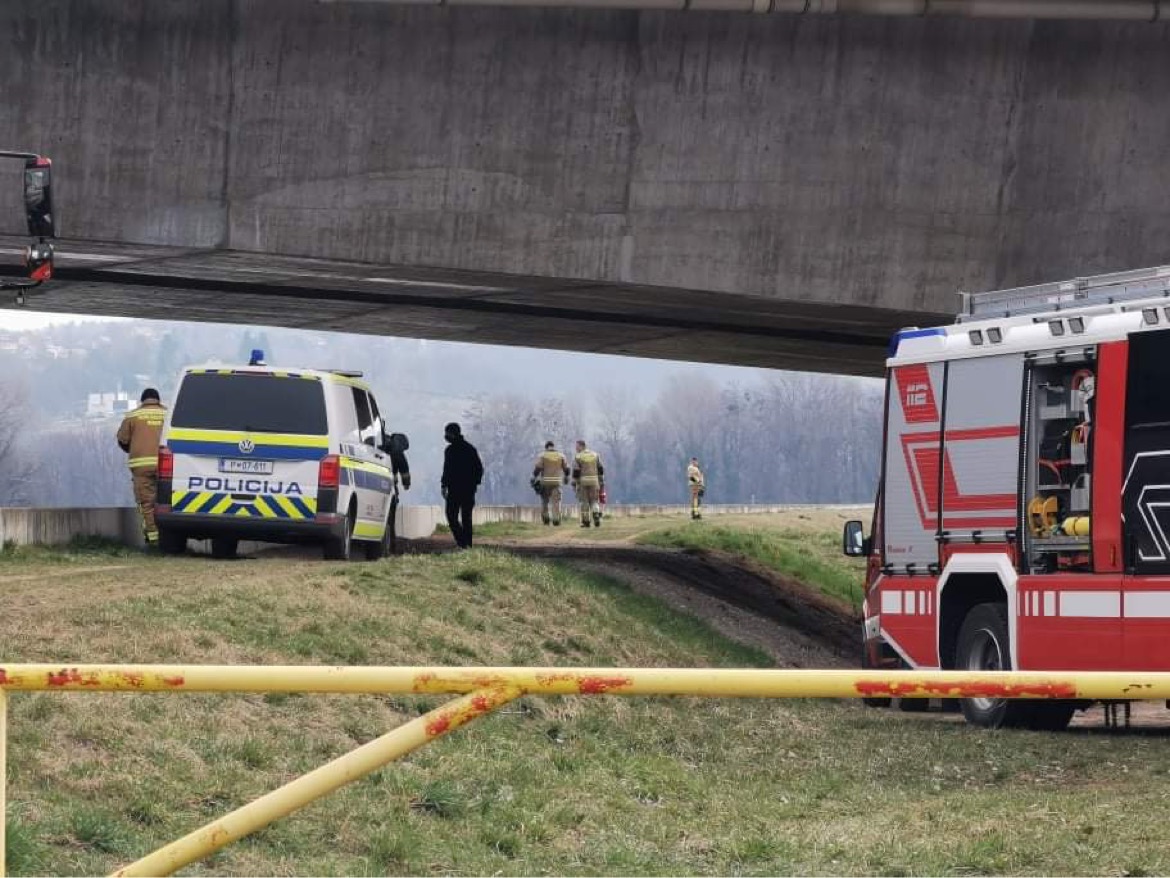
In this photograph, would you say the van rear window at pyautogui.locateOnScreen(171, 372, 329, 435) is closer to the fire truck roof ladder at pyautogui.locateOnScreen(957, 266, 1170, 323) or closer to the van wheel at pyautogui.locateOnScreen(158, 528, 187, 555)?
the van wheel at pyautogui.locateOnScreen(158, 528, 187, 555)

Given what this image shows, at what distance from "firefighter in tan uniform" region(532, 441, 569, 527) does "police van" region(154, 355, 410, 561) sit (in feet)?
55.1

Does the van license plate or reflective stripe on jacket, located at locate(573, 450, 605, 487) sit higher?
the van license plate

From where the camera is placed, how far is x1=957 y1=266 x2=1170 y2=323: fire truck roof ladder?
16.1 metres

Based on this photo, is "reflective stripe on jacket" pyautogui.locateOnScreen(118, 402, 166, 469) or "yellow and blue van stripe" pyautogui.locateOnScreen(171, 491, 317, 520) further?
"reflective stripe on jacket" pyautogui.locateOnScreen(118, 402, 166, 469)

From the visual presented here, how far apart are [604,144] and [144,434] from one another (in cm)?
641

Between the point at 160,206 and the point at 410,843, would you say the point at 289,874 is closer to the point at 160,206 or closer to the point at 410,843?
the point at 410,843

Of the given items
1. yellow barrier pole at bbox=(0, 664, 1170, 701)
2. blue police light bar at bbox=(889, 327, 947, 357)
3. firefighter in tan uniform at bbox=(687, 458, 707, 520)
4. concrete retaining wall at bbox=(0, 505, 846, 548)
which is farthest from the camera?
firefighter in tan uniform at bbox=(687, 458, 707, 520)

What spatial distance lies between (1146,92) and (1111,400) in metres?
10.3

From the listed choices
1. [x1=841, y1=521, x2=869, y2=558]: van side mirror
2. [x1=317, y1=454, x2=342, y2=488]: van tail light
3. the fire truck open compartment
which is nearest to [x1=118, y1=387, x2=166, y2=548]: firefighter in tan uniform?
[x1=317, y1=454, x2=342, y2=488]: van tail light

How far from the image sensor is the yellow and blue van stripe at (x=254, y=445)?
75.5ft

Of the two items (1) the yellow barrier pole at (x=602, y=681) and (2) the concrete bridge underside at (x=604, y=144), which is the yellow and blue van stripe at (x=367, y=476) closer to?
(2) the concrete bridge underside at (x=604, y=144)

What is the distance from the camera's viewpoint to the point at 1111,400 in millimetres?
15734

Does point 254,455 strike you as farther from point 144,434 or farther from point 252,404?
point 144,434

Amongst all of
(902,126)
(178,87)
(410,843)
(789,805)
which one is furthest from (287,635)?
(902,126)
